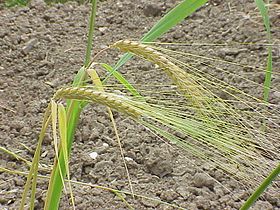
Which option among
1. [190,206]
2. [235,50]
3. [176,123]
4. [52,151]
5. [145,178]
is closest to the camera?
[176,123]

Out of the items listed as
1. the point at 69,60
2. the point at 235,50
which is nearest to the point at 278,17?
the point at 235,50

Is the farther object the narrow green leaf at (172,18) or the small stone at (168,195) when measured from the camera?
the small stone at (168,195)

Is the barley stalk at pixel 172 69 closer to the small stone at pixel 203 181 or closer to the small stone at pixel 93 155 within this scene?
the small stone at pixel 203 181

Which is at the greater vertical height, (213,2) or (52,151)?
(213,2)

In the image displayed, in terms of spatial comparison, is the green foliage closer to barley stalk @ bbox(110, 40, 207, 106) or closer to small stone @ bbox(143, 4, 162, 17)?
small stone @ bbox(143, 4, 162, 17)

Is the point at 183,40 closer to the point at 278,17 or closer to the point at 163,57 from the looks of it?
the point at 278,17

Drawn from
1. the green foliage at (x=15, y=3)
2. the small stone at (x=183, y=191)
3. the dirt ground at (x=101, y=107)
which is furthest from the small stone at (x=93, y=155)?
the green foliage at (x=15, y=3)

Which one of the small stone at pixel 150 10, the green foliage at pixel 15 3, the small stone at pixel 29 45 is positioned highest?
the green foliage at pixel 15 3
